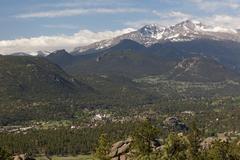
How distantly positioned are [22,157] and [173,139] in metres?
62.0

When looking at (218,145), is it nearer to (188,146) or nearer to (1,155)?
(188,146)

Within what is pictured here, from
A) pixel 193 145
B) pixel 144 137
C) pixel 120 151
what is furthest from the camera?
Answer: pixel 120 151

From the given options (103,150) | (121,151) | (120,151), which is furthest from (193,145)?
(103,150)

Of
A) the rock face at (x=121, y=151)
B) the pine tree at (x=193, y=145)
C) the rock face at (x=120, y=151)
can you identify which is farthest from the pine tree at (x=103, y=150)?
the pine tree at (x=193, y=145)

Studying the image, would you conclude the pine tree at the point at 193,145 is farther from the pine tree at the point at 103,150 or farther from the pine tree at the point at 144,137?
the pine tree at the point at 103,150

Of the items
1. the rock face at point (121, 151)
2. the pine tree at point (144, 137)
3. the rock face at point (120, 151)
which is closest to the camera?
the pine tree at point (144, 137)

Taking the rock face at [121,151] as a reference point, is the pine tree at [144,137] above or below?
above

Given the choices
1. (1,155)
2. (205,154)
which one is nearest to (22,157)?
(1,155)

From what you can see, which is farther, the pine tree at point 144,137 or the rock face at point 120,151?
the rock face at point 120,151

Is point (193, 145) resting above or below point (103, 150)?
below

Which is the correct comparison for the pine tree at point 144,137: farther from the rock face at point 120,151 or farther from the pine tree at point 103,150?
the rock face at point 120,151

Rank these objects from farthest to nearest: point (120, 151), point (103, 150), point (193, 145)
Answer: point (120, 151), point (193, 145), point (103, 150)

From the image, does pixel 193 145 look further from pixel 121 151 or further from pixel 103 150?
pixel 103 150

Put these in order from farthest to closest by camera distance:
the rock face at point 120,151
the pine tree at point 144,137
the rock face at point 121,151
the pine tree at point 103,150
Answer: the rock face at point 120,151 < the rock face at point 121,151 < the pine tree at point 144,137 < the pine tree at point 103,150
